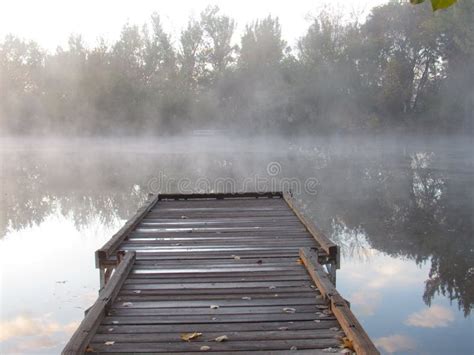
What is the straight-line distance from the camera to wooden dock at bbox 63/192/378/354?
2838 millimetres

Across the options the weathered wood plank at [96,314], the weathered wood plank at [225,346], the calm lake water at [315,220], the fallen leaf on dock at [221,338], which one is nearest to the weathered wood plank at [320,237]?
the calm lake water at [315,220]

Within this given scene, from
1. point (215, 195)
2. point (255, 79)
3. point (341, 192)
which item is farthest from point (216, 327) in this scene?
point (255, 79)

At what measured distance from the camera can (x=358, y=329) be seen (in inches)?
111

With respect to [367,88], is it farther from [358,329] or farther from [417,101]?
[358,329]

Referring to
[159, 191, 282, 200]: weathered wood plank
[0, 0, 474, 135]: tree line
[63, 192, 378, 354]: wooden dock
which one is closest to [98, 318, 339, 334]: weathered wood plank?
[63, 192, 378, 354]: wooden dock

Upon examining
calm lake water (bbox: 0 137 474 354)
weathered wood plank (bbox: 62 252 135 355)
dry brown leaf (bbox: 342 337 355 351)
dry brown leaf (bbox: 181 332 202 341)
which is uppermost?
weathered wood plank (bbox: 62 252 135 355)

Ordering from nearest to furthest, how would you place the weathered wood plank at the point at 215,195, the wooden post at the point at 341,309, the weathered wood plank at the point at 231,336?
the wooden post at the point at 341,309, the weathered wood plank at the point at 231,336, the weathered wood plank at the point at 215,195

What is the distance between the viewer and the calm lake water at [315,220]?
512 cm

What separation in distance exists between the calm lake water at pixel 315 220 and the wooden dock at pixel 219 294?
886 millimetres

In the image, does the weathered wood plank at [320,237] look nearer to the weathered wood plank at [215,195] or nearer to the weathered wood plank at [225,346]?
the weathered wood plank at [215,195]

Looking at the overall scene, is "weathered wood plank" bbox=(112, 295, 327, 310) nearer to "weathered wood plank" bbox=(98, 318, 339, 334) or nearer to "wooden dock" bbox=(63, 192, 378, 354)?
"wooden dock" bbox=(63, 192, 378, 354)

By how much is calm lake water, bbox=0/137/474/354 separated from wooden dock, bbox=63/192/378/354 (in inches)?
34.9

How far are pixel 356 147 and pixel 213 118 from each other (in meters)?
8.40

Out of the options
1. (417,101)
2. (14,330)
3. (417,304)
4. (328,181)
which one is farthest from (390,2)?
(14,330)
